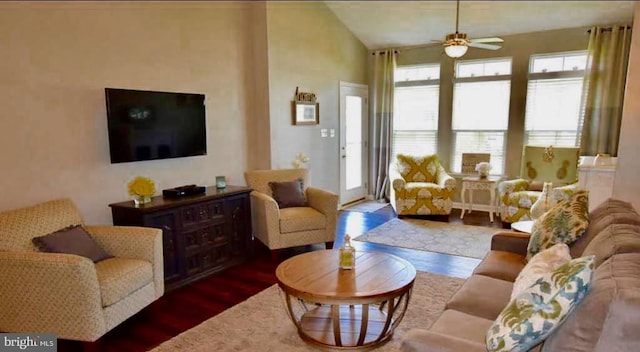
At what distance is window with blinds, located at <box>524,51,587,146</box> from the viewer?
17.8 feet

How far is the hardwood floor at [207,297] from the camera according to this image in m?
2.61

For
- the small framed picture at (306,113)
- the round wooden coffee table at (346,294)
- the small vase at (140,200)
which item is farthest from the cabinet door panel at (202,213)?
the small framed picture at (306,113)

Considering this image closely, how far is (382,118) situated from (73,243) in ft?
17.0

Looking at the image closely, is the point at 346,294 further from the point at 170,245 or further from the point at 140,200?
the point at 140,200

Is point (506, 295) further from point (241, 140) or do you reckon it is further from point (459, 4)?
point (459, 4)

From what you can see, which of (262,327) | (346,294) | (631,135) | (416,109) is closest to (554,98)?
(416,109)

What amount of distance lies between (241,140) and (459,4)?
3.31m

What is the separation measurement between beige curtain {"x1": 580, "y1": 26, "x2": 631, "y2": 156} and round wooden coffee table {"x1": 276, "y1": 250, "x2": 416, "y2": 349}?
4072mm

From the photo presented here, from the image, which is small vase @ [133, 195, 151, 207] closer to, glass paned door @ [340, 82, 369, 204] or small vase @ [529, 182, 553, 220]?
glass paned door @ [340, 82, 369, 204]

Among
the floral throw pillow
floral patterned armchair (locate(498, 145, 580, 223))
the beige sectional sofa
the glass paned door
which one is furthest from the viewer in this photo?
the glass paned door

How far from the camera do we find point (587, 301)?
1268 millimetres

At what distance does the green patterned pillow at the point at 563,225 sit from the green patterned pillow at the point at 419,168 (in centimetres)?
345

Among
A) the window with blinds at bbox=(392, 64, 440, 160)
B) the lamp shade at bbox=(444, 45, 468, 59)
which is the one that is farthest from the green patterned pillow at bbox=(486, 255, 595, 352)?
the window with blinds at bbox=(392, 64, 440, 160)

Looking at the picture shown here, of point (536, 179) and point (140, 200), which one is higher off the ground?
point (140, 200)
